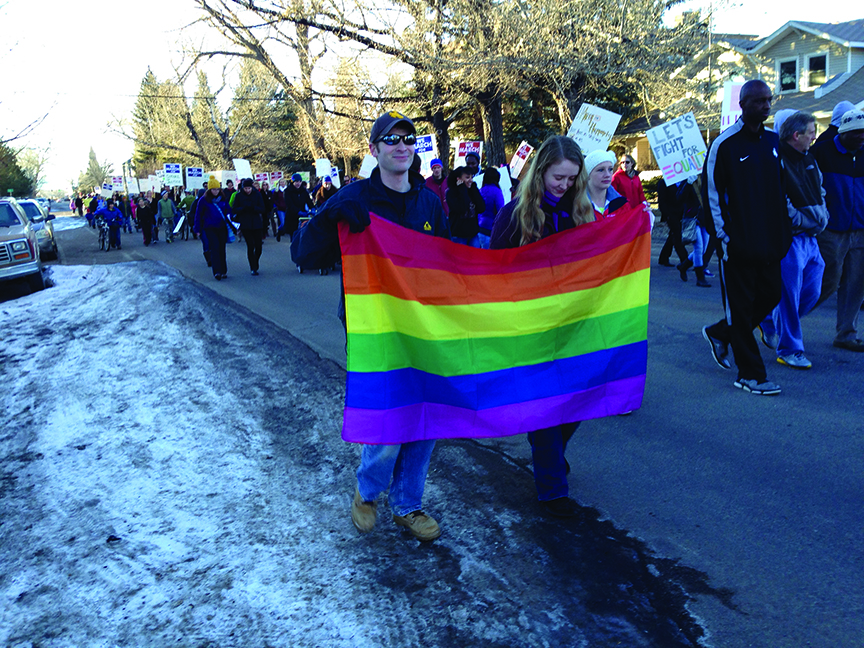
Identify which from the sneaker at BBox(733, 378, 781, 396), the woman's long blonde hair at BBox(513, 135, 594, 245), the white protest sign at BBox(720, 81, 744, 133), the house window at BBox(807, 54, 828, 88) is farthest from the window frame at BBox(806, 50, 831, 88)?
the woman's long blonde hair at BBox(513, 135, 594, 245)

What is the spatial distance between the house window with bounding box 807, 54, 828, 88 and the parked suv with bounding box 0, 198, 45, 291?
3283 centimetres

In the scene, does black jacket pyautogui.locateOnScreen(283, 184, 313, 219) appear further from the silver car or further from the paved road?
the paved road

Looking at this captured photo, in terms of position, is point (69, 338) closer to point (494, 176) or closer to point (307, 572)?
point (307, 572)

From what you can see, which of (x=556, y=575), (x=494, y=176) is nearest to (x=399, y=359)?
(x=556, y=575)

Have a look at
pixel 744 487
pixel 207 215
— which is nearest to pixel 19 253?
pixel 207 215

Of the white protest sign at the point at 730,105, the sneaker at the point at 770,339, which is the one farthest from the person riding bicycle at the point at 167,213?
the sneaker at the point at 770,339

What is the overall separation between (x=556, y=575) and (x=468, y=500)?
86 cm

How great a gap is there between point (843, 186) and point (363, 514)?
538 centimetres

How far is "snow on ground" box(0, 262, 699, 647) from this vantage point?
110 inches

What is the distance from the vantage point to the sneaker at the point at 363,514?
3.48 metres

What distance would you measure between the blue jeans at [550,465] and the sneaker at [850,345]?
4317mm

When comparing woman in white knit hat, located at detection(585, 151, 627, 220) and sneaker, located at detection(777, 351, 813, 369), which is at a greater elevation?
woman in white knit hat, located at detection(585, 151, 627, 220)

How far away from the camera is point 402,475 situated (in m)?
3.52

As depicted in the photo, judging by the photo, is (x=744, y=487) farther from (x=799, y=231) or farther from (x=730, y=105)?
(x=730, y=105)
